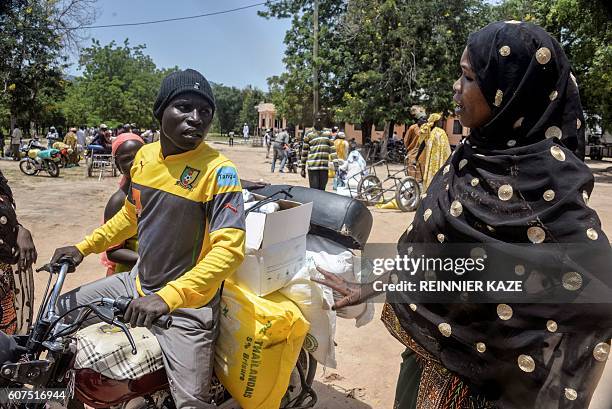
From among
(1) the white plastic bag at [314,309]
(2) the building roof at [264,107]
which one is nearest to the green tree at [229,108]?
(2) the building roof at [264,107]

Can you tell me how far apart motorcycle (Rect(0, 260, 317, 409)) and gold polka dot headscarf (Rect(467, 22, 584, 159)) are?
129 centimetres

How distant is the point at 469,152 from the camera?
176cm

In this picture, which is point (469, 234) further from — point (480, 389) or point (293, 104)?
point (293, 104)

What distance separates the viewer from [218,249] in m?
1.99

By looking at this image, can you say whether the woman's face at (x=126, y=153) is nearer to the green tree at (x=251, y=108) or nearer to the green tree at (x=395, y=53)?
the green tree at (x=395, y=53)

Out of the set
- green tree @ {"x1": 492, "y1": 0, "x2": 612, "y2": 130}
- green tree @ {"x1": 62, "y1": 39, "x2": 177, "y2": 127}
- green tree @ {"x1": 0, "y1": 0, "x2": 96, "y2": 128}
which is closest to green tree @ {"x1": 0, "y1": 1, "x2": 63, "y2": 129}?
green tree @ {"x1": 0, "y1": 0, "x2": 96, "y2": 128}

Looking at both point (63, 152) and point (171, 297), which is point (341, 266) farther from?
point (63, 152)

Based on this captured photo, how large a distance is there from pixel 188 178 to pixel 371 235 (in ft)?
21.1

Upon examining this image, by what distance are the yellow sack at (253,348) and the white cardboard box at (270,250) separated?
2.9 inches

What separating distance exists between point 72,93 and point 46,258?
38.8m

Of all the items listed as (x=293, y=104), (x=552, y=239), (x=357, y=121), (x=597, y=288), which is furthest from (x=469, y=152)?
(x=293, y=104)

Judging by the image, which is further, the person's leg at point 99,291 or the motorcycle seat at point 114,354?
the person's leg at point 99,291

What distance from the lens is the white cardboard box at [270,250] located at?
2301mm

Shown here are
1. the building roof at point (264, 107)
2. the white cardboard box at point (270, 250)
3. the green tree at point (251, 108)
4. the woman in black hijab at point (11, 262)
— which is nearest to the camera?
the white cardboard box at point (270, 250)
